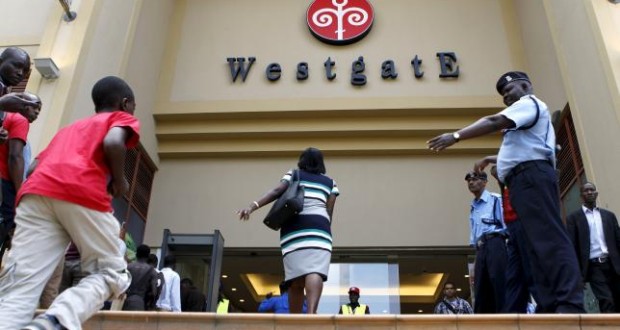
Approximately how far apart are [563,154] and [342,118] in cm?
389

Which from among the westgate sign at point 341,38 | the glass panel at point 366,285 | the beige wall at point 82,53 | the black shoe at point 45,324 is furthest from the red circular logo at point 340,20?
the black shoe at point 45,324

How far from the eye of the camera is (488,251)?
4633 mm

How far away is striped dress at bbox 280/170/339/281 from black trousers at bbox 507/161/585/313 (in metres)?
1.43

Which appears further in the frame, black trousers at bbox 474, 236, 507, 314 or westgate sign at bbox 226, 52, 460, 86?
westgate sign at bbox 226, 52, 460, 86

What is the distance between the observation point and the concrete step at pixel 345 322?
2.88 m

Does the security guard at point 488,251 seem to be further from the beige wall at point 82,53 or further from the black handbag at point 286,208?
the beige wall at point 82,53

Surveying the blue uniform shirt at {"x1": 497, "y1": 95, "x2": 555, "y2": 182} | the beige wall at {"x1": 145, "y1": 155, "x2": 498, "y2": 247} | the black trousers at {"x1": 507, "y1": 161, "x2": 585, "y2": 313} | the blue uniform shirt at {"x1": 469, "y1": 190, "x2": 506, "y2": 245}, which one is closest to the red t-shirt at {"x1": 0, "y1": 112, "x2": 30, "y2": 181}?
the blue uniform shirt at {"x1": 497, "y1": 95, "x2": 555, "y2": 182}

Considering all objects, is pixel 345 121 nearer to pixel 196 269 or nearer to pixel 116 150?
pixel 196 269

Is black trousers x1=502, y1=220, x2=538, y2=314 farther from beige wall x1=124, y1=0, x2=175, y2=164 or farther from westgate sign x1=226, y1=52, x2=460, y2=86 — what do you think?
beige wall x1=124, y1=0, x2=175, y2=164

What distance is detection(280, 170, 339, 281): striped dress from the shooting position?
4.11m

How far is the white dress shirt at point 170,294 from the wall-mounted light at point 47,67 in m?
3.22

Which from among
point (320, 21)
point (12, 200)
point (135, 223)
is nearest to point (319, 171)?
point (12, 200)

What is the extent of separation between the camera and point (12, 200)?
369cm

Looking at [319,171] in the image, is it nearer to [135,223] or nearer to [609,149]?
[609,149]
